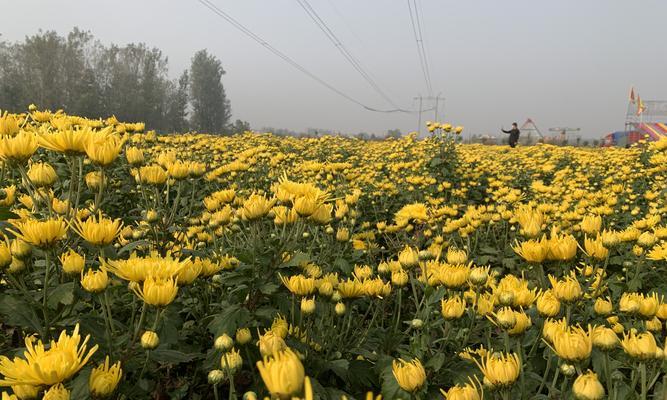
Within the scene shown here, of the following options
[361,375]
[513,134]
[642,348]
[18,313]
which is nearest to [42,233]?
[18,313]

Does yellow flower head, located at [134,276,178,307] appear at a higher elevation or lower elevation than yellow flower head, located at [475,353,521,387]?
higher

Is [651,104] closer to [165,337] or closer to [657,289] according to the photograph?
[657,289]

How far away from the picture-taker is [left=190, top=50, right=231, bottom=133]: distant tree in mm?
66875

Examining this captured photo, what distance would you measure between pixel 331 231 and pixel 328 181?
2.37 metres

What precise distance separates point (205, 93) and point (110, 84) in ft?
48.3

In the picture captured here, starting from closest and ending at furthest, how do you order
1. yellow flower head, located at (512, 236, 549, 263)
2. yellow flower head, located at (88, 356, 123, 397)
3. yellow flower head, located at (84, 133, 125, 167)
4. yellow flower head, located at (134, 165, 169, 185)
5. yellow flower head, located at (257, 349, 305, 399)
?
yellow flower head, located at (257, 349, 305, 399), yellow flower head, located at (88, 356, 123, 397), yellow flower head, located at (84, 133, 125, 167), yellow flower head, located at (512, 236, 549, 263), yellow flower head, located at (134, 165, 169, 185)

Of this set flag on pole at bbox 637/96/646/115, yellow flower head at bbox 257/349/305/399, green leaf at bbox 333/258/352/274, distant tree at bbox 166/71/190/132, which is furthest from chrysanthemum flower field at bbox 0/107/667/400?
distant tree at bbox 166/71/190/132

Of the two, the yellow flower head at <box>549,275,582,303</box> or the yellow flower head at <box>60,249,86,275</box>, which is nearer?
the yellow flower head at <box>60,249,86,275</box>

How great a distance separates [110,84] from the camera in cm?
5488

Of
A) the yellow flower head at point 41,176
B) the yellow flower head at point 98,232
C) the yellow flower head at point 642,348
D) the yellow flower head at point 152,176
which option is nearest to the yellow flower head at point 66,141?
the yellow flower head at point 41,176

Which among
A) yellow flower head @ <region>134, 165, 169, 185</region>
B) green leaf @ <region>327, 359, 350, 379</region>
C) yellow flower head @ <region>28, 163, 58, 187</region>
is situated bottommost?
green leaf @ <region>327, 359, 350, 379</region>

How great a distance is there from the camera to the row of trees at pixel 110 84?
44.2 metres

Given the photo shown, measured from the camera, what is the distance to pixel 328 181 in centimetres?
539

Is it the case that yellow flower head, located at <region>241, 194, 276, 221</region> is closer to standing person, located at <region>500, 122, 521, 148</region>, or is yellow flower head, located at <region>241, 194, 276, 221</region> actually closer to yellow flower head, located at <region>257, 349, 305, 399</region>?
yellow flower head, located at <region>257, 349, 305, 399</region>
